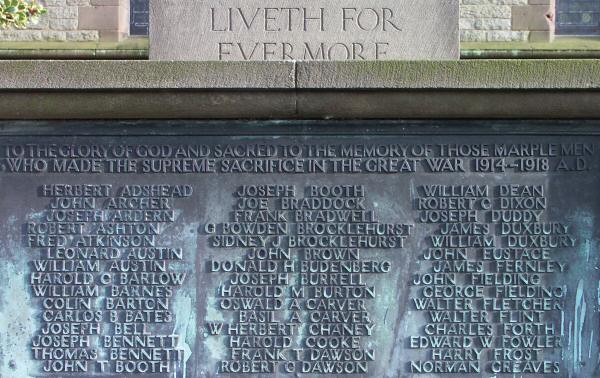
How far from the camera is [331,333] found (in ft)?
21.9

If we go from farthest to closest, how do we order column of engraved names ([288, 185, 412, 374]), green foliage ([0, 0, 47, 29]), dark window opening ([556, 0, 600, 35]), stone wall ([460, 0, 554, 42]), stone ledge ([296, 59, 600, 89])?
dark window opening ([556, 0, 600, 35]) → stone wall ([460, 0, 554, 42]) → green foliage ([0, 0, 47, 29]) → column of engraved names ([288, 185, 412, 374]) → stone ledge ([296, 59, 600, 89])

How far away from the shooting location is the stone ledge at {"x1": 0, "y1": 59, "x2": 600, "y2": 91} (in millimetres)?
6559

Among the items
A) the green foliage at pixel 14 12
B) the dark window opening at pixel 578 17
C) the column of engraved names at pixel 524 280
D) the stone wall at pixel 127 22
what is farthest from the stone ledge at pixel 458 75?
the dark window opening at pixel 578 17

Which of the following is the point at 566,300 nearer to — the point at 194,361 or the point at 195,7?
the point at 194,361

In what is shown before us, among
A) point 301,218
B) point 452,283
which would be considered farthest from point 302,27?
point 452,283

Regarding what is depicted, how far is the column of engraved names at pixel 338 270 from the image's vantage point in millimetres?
6672

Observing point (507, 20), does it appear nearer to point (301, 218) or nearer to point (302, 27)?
point (302, 27)

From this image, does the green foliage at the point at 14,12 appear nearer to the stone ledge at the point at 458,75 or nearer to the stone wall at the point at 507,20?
the stone ledge at the point at 458,75

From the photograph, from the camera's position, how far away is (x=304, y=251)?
22.1 ft

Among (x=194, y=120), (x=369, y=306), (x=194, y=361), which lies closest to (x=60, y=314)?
(x=194, y=361)

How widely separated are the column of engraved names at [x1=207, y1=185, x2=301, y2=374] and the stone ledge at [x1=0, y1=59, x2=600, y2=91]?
2.21ft

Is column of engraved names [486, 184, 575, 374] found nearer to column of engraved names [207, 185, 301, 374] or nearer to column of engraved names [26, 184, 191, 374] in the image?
column of engraved names [207, 185, 301, 374]

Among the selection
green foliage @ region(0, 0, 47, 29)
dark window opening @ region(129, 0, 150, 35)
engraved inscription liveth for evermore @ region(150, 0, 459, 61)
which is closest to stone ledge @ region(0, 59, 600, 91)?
engraved inscription liveth for evermore @ region(150, 0, 459, 61)

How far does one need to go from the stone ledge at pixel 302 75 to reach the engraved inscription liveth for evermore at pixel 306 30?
0.90 meters
